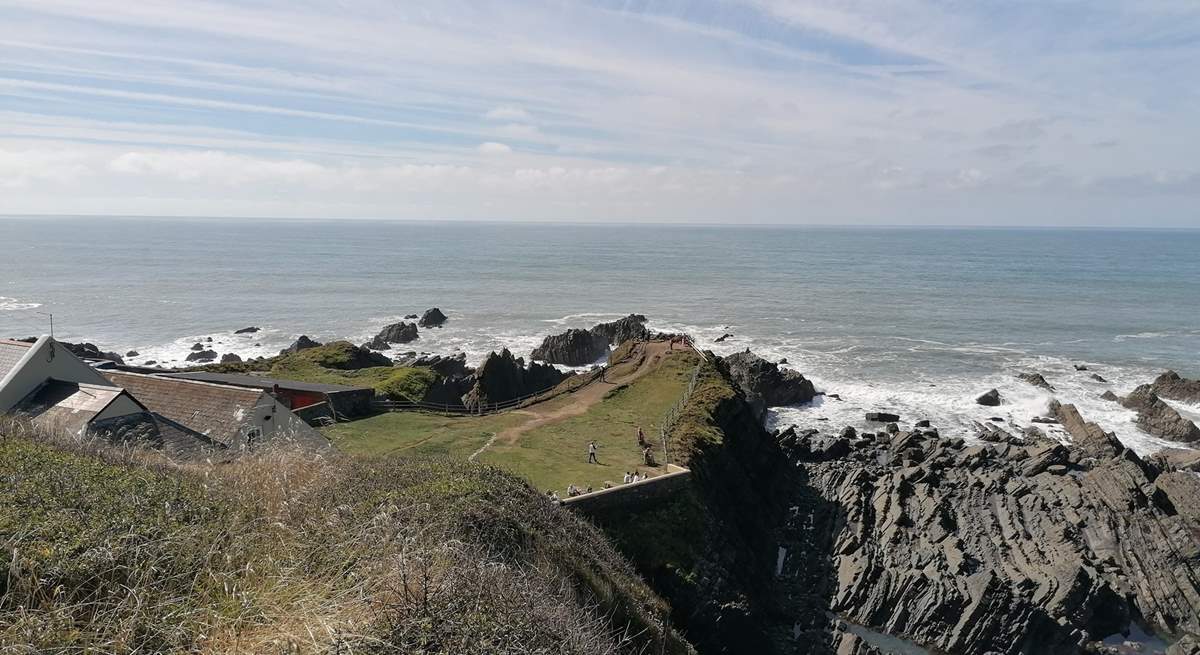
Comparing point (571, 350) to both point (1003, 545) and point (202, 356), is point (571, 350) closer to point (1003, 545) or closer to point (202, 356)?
point (202, 356)

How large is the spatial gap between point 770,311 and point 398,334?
44099 millimetres

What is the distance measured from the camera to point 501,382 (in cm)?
4297

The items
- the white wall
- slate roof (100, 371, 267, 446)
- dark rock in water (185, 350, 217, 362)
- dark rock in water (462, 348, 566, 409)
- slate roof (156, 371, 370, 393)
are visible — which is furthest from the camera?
dark rock in water (185, 350, 217, 362)

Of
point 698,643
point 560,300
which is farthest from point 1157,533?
point 560,300

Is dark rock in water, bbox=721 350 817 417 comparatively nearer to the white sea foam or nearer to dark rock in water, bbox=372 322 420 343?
dark rock in water, bbox=372 322 420 343

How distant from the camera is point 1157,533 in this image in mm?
26281

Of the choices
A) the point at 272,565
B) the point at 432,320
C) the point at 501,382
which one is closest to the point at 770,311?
the point at 432,320

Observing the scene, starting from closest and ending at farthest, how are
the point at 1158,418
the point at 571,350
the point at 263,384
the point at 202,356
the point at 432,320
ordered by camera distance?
the point at 263,384
the point at 1158,418
the point at 571,350
the point at 202,356
the point at 432,320

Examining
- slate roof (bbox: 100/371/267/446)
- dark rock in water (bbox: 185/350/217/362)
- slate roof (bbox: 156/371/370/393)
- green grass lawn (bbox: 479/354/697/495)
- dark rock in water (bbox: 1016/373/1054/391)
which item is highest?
slate roof (bbox: 100/371/267/446)

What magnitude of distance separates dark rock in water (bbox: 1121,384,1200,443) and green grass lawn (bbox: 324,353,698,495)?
29629 mm

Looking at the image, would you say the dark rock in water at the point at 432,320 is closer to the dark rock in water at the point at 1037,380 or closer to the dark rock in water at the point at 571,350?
the dark rock in water at the point at 571,350

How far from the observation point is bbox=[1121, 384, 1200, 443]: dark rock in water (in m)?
40.2

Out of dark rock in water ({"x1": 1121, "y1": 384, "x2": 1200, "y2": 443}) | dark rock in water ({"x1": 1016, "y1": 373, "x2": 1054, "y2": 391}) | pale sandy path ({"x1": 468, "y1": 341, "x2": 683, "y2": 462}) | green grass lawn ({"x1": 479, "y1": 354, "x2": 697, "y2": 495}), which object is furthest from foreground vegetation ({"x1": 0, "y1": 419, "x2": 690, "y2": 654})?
dark rock in water ({"x1": 1016, "y1": 373, "x2": 1054, "y2": 391})

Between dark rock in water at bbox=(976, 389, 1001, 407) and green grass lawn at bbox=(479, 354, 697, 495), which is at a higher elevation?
green grass lawn at bbox=(479, 354, 697, 495)
